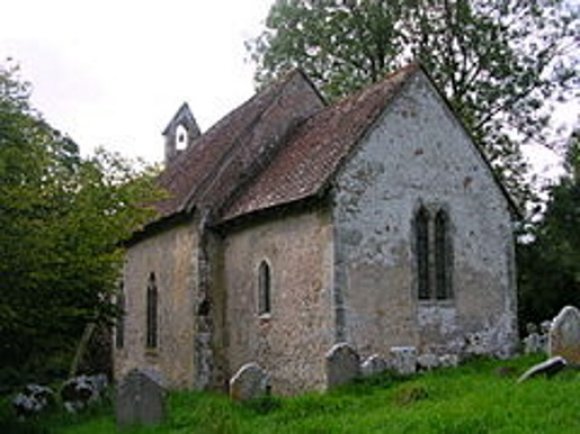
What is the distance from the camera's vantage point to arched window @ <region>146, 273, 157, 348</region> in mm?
24406

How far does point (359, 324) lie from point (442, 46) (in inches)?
699

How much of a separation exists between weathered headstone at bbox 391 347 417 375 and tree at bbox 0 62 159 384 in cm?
566

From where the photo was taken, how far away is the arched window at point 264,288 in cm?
1945

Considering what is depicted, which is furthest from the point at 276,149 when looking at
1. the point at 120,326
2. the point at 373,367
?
the point at 120,326

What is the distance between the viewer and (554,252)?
103ft

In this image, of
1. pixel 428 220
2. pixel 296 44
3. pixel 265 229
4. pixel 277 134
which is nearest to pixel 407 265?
pixel 428 220

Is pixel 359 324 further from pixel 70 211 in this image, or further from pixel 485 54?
pixel 485 54

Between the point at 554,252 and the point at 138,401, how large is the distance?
72.0 ft

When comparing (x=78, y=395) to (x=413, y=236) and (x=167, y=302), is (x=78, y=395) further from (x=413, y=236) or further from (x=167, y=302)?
(x=413, y=236)

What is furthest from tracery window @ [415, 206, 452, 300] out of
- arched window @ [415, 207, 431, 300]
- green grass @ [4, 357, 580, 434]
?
green grass @ [4, 357, 580, 434]

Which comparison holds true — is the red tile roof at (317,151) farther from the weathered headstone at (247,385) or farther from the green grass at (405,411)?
the green grass at (405,411)

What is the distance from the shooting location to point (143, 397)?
1350 cm

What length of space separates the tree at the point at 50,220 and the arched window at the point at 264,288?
338 centimetres

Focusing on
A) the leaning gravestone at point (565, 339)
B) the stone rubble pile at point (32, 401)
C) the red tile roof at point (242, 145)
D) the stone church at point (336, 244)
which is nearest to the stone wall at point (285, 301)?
the stone church at point (336, 244)
